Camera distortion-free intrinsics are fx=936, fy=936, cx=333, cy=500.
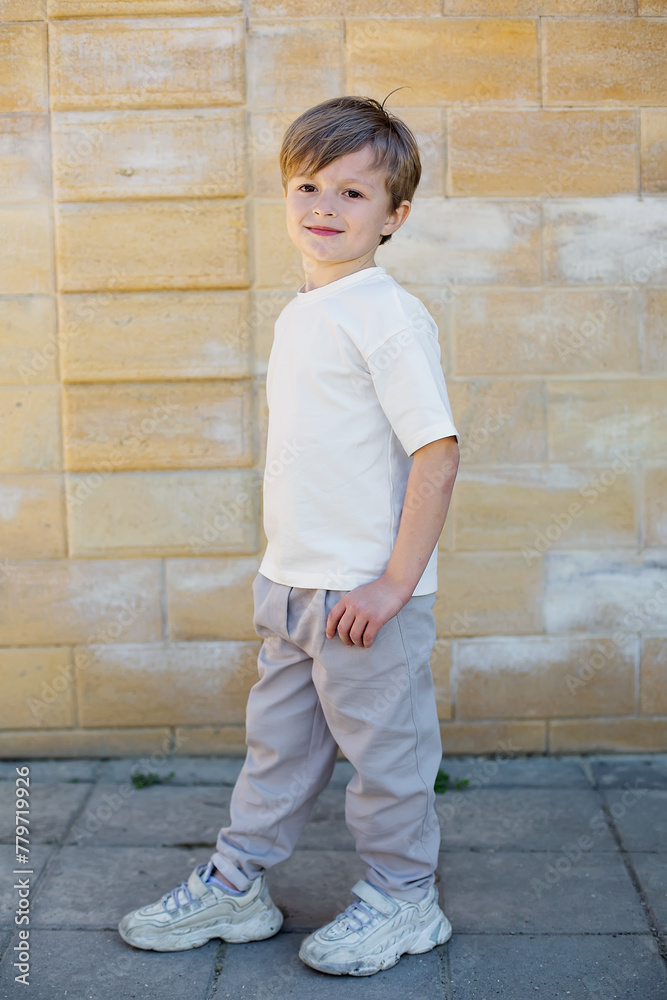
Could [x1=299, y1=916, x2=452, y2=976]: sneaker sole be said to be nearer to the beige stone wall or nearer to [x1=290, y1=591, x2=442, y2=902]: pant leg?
[x1=290, y1=591, x2=442, y2=902]: pant leg

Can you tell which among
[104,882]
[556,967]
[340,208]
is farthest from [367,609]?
[104,882]

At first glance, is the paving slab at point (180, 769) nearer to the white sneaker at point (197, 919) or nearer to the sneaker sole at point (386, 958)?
the white sneaker at point (197, 919)

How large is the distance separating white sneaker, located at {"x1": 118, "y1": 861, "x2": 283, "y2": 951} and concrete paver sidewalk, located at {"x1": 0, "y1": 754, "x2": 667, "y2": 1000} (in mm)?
28

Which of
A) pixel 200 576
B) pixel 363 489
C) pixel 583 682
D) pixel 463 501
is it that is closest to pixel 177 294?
pixel 200 576

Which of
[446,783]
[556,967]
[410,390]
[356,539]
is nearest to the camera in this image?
[410,390]

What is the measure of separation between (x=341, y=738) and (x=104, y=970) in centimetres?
71

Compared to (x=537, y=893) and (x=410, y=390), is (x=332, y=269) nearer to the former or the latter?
(x=410, y=390)

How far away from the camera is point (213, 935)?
2.09 m

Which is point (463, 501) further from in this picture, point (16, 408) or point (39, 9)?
point (39, 9)

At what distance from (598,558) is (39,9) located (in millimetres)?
2428

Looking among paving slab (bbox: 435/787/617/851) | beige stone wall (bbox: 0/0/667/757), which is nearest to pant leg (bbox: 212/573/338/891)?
paving slab (bbox: 435/787/617/851)

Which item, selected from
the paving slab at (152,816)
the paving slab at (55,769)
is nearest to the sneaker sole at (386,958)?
the paving slab at (152,816)

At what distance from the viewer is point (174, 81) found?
2852mm

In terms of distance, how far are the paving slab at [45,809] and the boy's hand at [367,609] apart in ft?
4.17
